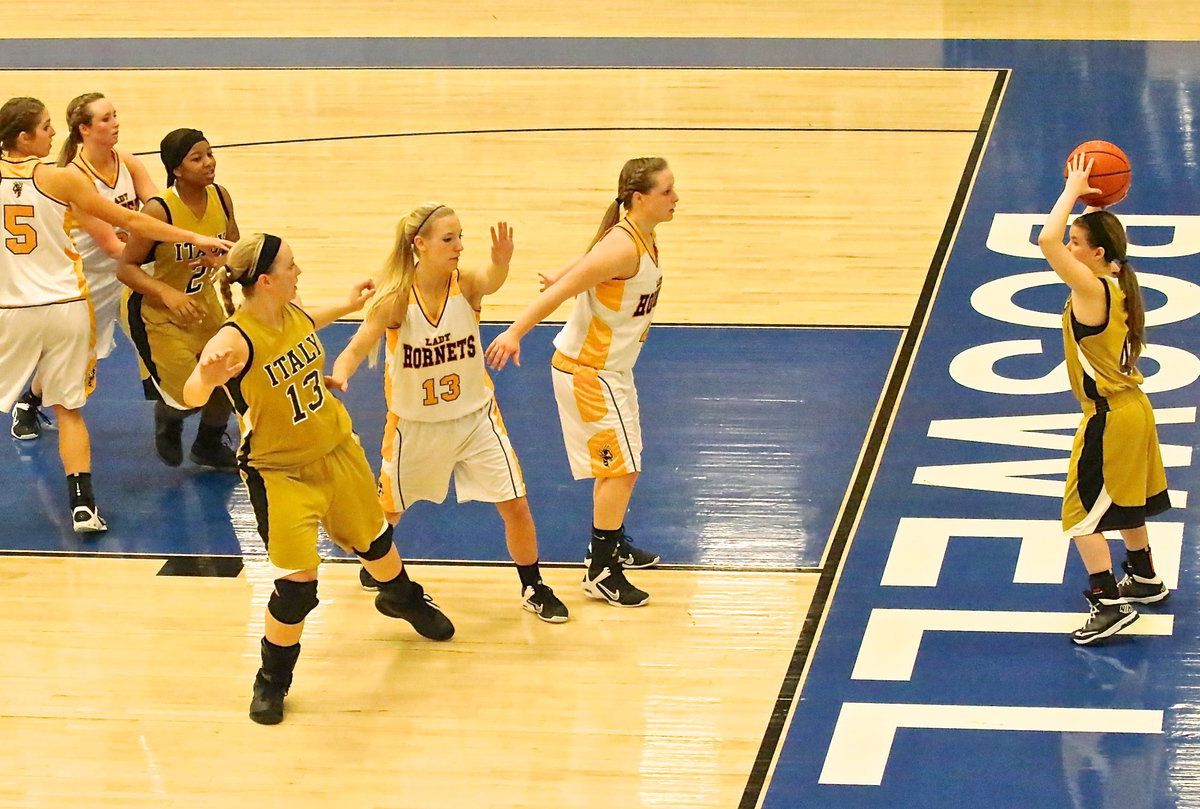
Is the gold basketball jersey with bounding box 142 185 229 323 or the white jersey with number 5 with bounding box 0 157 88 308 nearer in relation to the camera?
the white jersey with number 5 with bounding box 0 157 88 308

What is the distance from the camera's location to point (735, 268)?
9742 millimetres

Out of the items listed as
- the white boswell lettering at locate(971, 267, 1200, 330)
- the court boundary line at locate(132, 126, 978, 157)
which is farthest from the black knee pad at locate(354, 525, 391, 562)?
the court boundary line at locate(132, 126, 978, 157)

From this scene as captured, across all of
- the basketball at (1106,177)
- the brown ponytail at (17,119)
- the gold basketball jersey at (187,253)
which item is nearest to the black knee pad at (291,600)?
the gold basketball jersey at (187,253)

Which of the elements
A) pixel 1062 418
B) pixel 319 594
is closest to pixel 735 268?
pixel 1062 418

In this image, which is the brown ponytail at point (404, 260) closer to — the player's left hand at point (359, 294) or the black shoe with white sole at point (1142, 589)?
the player's left hand at point (359, 294)

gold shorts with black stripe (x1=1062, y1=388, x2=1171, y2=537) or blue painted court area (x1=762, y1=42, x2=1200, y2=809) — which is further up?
gold shorts with black stripe (x1=1062, y1=388, x2=1171, y2=537)

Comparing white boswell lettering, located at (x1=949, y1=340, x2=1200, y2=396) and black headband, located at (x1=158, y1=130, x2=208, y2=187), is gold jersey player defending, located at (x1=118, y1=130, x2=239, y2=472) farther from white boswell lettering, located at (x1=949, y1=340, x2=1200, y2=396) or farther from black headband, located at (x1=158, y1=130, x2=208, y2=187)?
white boswell lettering, located at (x1=949, y1=340, x2=1200, y2=396)

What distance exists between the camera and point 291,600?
550cm

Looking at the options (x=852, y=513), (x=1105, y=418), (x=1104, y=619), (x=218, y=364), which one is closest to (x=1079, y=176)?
(x=1105, y=418)

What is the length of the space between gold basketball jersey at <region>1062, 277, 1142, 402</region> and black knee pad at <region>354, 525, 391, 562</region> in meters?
2.41

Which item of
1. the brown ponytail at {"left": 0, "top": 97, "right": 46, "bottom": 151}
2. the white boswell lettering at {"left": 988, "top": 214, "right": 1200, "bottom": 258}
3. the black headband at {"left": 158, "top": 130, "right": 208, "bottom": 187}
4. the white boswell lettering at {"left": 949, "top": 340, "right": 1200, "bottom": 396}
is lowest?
the white boswell lettering at {"left": 949, "top": 340, "right": 1200, "bottom": 396}

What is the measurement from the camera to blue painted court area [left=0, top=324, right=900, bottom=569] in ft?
22.3

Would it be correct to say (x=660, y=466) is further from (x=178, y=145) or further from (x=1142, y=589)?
→ (x=178, y=145)

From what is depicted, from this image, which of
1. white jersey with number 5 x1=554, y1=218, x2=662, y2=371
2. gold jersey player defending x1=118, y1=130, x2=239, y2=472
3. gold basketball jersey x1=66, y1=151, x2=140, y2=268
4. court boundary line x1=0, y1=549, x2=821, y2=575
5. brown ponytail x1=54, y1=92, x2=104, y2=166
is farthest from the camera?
gold basketball jersey x1=66, y1=151, x2=140, y2=268
